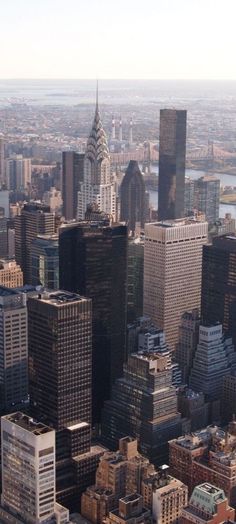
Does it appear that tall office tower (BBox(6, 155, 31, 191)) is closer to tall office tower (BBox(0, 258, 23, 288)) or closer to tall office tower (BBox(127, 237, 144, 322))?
tall office tower (BBox(0, 258, 23, 288))

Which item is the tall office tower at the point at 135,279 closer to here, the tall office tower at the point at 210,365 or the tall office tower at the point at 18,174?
the tall office tower at the point at 210,365

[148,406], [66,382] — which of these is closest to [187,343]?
[148,406]

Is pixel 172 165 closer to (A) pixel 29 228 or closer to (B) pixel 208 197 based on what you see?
(B) pixel 208 197

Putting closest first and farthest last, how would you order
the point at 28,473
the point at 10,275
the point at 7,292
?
the point at 28,473 < the point at 7,292 < the point at 10,275

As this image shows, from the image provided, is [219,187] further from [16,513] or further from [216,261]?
[16,513]

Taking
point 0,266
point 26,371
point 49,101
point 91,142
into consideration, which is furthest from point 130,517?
point 49,101

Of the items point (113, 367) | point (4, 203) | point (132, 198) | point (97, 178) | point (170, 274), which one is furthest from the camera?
point (4, 203)
